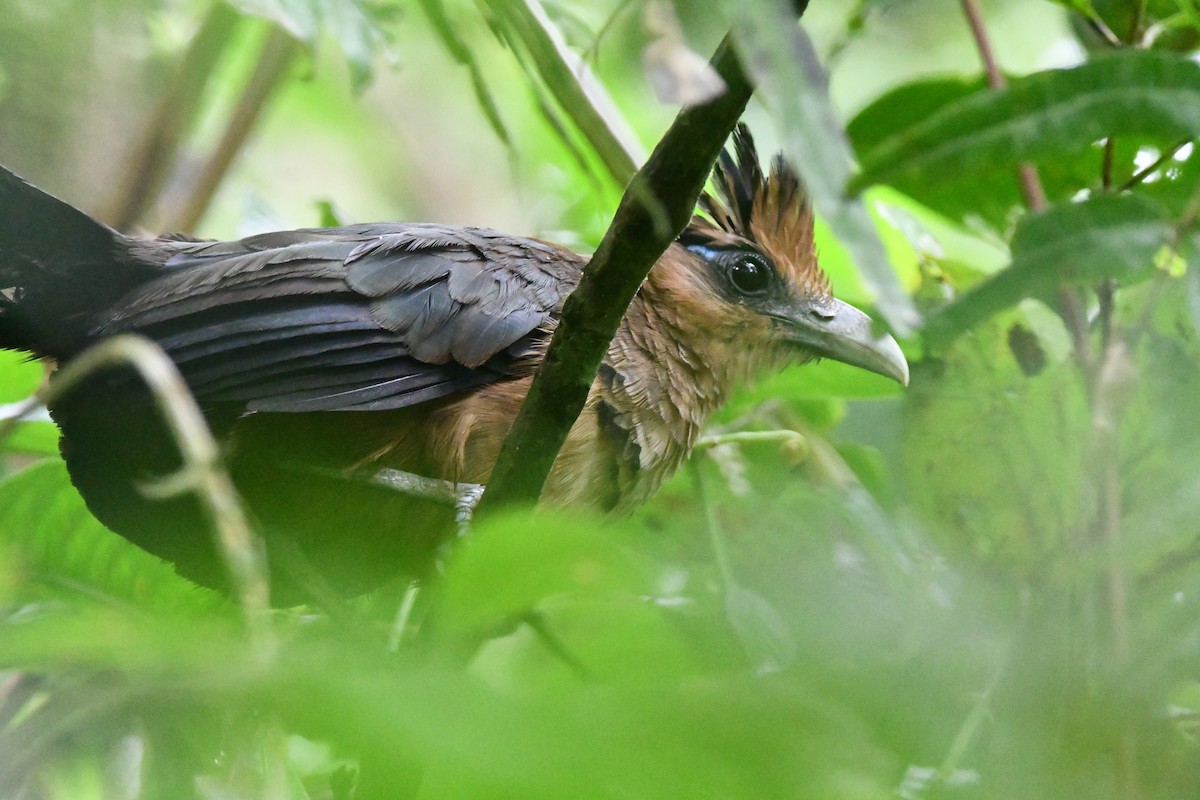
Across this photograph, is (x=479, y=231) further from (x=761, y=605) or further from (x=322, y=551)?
(x=761, y=605)

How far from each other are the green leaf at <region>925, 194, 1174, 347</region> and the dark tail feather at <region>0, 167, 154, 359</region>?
6.64ft

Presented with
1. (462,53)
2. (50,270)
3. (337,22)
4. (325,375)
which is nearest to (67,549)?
(50,270)

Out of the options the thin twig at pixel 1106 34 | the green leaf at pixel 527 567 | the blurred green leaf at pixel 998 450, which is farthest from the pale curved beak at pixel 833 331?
the green leaf at pixel 527 567

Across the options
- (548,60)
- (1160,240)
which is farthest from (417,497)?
(1160,240)

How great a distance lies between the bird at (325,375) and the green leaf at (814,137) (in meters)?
1.45

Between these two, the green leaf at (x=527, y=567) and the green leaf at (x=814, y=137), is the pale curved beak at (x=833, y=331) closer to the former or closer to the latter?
the green leaf at (x=814, y=137)

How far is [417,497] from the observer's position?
9.10ft

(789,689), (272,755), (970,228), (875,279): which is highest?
(970,228)

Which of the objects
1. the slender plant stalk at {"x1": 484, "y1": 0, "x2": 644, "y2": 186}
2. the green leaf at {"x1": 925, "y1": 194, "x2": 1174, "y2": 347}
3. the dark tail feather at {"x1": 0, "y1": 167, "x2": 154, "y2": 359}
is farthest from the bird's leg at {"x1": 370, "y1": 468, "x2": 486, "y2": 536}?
the green leaf at {"x1": 925, "y1": 194, "x2": 1174, "y2": 347}

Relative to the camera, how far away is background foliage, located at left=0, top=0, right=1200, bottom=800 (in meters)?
0.82

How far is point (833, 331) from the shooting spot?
132 inches

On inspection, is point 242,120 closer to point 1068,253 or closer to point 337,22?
point 337,22

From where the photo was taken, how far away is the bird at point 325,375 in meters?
2.58

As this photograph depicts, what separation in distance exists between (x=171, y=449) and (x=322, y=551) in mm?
470
